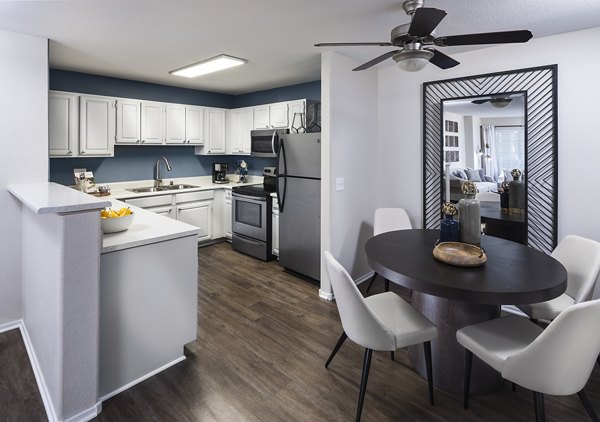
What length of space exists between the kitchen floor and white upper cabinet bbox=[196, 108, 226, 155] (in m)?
3.11

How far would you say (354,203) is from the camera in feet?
11.8

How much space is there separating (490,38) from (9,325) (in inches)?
156

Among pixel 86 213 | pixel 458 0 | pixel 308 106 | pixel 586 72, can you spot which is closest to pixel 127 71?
pixel 308 106

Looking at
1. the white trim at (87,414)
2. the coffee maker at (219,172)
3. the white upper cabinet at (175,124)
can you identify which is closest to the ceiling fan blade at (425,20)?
the white trim at (87,414)

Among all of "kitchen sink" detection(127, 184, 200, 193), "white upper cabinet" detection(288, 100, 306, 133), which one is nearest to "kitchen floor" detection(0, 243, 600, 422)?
"kitchen sink" detection(127, 184, 200, 193)

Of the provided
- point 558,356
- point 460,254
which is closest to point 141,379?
point 460,254

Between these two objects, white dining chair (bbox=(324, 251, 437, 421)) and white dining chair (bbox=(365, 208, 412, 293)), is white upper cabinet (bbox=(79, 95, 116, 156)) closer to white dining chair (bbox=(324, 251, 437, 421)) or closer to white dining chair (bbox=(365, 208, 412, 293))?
white dining chair (bbox=(365, 208, 412, 293))

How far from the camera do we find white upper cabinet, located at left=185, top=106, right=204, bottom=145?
4.96 metres

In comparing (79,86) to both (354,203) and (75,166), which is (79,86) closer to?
(75,166)

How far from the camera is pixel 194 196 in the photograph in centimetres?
477

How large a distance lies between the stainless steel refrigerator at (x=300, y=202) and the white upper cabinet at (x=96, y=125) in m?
2.14

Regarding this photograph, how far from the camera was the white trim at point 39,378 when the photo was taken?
179 cm

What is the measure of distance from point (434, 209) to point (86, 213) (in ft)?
10.1

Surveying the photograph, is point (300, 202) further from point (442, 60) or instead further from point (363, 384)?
point (363, 384)
